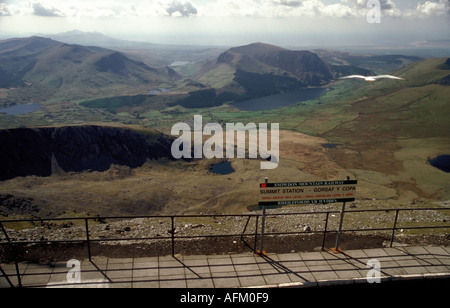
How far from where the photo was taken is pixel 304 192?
1191cm

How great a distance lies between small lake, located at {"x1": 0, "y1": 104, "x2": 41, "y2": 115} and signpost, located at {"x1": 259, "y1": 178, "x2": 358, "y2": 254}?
177643 millimetres

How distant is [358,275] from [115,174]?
54.5 m

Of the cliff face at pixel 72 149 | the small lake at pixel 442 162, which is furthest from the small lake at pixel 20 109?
the small lake at pixel 442 162

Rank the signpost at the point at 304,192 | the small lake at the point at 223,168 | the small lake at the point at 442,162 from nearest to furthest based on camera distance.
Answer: the signpost at the point at 304,192, the small lake at the point at 223,168, the small lake at the point at 442,162

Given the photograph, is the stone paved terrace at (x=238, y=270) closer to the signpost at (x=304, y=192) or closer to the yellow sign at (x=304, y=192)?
the signpost at (x=304, y=192)

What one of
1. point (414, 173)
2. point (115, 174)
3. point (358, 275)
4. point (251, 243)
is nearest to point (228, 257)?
point (251, 243)

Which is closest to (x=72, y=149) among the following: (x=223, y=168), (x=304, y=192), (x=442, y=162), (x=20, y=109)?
(x=223, y=168)

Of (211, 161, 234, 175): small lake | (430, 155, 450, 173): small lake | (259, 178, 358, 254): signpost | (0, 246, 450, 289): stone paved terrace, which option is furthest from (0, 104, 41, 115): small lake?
(259, 178, 358, 254): signpost

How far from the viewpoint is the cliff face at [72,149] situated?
55.3 meters

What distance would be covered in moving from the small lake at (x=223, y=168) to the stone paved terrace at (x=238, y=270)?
57.3m

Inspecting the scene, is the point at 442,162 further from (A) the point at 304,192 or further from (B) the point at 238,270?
(B) the point at 238,270

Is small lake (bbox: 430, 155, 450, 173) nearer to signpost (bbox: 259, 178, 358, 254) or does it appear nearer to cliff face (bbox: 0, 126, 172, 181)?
cliff face (bbox: 0, 126, 172, 181)

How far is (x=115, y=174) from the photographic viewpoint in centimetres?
6041
